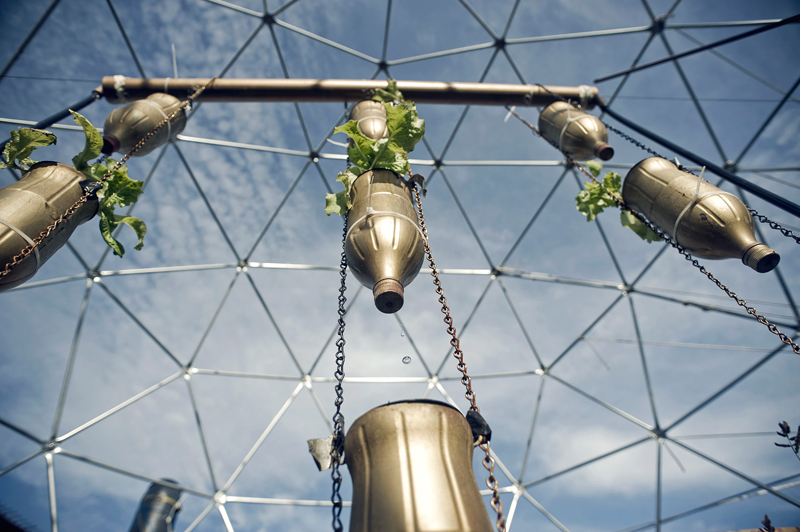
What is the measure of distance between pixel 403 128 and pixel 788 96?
858 centimetres

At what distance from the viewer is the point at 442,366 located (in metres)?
14.4

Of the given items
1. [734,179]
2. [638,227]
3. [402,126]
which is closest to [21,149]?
[402,126]

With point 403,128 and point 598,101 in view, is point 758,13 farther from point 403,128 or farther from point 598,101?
point 403,128

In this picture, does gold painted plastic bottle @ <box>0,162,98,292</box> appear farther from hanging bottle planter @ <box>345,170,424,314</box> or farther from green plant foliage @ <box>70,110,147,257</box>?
hanging bottle planter @ <box>345,170,424,314</box>

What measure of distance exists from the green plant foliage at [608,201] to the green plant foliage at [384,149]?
3755 millimetres

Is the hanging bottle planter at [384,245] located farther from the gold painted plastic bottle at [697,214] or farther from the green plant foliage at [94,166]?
the gold painted plastic bottle at [697,214]

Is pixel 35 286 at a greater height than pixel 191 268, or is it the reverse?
pixel 191 268

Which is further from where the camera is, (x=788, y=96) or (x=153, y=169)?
(x=153, y=169)

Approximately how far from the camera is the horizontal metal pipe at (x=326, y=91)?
28.3 feet

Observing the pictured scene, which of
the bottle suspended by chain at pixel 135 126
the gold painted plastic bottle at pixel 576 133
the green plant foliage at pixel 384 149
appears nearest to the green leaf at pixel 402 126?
the green plant foliage at pixel 384 149

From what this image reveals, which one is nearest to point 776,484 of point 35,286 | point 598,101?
point 598,101

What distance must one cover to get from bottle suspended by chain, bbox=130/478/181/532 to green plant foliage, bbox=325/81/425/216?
1621 centimetres

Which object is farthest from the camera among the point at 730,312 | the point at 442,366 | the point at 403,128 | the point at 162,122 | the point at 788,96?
the point at 442,366

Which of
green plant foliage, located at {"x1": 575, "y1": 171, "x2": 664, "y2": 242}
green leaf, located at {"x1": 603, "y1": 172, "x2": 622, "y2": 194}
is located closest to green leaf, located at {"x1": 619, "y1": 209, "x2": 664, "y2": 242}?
green plant foliage, located at {"x1": 575, "y1": 171, "x2": 664, "y2": 242}
